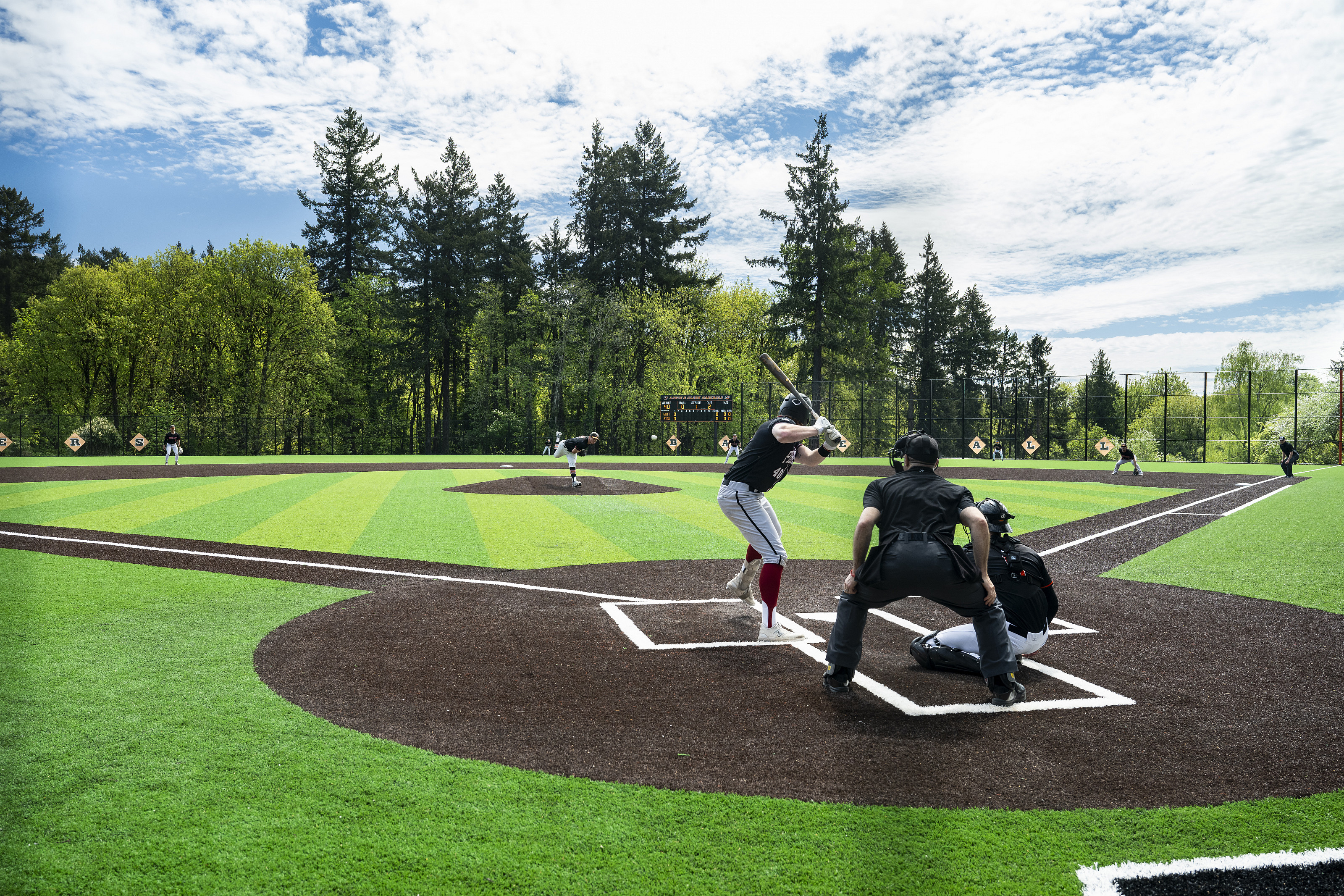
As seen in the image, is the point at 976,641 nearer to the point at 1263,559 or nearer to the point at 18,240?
the point at 18,240

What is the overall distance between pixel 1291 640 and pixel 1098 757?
412cm

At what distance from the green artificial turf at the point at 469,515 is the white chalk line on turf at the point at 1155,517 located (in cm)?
116

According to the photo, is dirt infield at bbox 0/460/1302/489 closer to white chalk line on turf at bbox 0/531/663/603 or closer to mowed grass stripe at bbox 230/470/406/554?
mowed grass stripe at bbox 230/470/406/554

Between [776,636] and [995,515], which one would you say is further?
[776,636]

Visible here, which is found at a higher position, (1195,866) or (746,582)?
(746,582)

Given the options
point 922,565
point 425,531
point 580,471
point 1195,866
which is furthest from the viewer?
point 580,471

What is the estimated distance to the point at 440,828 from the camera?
10.7 feet

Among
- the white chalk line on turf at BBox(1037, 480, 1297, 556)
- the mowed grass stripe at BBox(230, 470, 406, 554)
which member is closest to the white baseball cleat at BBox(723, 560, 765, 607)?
the white chalk line on turf at BBox(1037, 480, 1297, 556)

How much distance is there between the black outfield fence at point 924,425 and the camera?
44.7 m

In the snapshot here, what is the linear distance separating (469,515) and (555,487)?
7330 millimetres

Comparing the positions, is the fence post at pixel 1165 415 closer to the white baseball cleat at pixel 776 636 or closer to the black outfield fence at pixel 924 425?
the black outfield fence at pixel 924 425

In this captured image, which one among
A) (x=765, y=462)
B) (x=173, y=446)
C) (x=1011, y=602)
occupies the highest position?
(x=765, y=462)

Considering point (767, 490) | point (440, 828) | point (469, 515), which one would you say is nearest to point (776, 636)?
point (767, 490)

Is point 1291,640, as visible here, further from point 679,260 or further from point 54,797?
point 679,260
